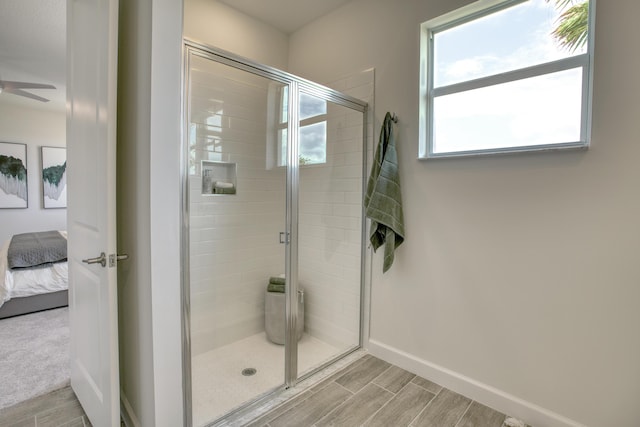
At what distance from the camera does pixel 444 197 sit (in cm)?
204

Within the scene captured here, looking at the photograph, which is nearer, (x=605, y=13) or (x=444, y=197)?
(x=605, y=13)

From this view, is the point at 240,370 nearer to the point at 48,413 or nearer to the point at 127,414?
the point at 127,414

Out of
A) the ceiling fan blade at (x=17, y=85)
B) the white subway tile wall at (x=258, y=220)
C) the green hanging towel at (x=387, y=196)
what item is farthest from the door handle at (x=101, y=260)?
the ceiling fan blade at (x=17, y=85)

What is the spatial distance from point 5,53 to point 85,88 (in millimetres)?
3029

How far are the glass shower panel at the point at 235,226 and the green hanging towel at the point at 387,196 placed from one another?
2.09ft

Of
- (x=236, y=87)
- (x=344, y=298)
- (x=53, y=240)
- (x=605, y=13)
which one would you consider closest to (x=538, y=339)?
(x=344, y=298)

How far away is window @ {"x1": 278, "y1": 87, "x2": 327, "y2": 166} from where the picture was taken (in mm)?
2199

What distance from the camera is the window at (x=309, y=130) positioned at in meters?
2.20

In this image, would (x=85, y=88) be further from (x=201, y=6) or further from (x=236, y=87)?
(x=201, y=6)

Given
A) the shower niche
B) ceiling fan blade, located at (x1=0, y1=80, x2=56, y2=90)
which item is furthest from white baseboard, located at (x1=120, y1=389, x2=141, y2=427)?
ceiling fan blade, located at (x1=0, y1=80, x2=56, y2=90)

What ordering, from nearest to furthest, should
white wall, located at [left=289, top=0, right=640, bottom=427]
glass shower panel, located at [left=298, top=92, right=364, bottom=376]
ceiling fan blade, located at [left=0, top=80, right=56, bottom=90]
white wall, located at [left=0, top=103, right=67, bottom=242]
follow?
white wall, located at [left=289, top=0, right=640, bottom=427] < glass shower panel, located at [left=298, top=92, right=364, bottom=376] < ceiling fan blade, located at [left=0, top=80, right=56, bottom=90] < white wall, located at [left=0, top=103, right=67, bottom=242]

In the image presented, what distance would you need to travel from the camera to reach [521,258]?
176 centimetres

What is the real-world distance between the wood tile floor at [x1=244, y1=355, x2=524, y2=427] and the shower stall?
0.21 m

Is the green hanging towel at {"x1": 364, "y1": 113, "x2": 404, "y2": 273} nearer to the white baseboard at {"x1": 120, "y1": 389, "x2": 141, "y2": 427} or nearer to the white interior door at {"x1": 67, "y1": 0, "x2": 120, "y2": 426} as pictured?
the white interior door at {"x1": 67, "y1": 0, "x2": 120, "y2": 426}
